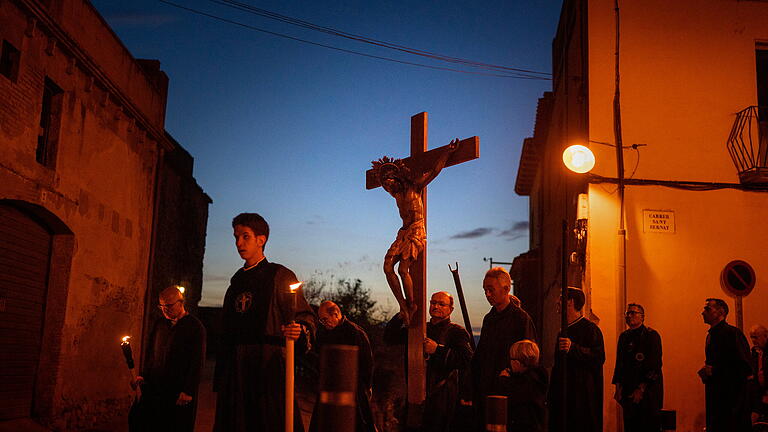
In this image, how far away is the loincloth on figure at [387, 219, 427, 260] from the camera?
24.7 ft

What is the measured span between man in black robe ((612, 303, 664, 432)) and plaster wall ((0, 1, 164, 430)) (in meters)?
8.54

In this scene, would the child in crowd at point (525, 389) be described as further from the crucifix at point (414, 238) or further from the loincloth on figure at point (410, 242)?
the loincloth on figure at point (410, 242)

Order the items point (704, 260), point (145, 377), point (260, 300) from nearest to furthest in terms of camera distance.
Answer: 1. point (260, 300)
2. point (145, 377)
3. point (704, 260)

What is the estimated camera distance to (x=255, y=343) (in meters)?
5.87

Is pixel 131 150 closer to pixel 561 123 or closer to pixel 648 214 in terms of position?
pixel 561 123

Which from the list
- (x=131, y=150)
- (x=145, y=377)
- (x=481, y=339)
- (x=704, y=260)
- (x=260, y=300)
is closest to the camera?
(x=260, y=300)

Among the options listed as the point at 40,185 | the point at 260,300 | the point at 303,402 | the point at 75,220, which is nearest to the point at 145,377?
the point at 260,300

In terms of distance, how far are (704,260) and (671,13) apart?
13.3 ft

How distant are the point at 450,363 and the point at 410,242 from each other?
4.26ft

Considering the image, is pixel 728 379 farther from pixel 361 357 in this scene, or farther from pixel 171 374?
pixel 171 374

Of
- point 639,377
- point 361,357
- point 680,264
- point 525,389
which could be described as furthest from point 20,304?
point 680,264

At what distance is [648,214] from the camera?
1154 centimetres

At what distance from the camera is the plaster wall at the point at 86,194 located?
11086 mm

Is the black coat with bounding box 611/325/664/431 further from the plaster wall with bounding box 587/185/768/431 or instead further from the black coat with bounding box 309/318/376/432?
the black coat with bounding box 309/318/376/432
